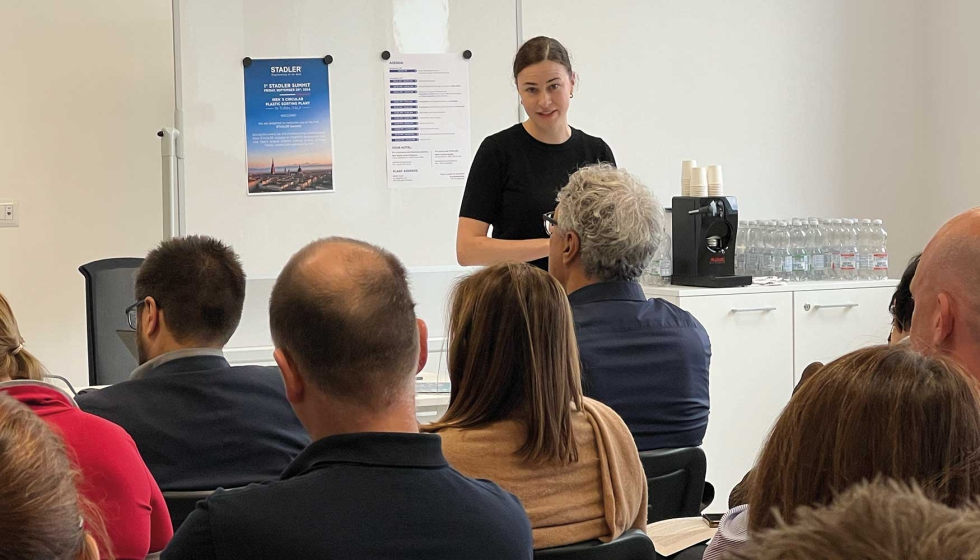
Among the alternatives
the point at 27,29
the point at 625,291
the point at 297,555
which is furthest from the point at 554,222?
the point at 27,29

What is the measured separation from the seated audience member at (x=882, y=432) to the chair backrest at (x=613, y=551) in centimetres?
64

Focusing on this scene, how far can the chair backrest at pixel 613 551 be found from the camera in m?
1.69

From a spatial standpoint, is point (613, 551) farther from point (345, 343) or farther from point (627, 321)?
point (627, 321)

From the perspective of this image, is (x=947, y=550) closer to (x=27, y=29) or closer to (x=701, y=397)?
(x=701, y=397)

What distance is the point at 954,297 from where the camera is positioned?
1.70m

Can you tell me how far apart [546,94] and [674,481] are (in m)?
1.47

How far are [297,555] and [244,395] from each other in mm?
894

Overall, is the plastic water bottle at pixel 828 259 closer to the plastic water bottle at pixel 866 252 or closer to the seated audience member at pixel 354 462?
the plastic water bottle at pixel 866 252

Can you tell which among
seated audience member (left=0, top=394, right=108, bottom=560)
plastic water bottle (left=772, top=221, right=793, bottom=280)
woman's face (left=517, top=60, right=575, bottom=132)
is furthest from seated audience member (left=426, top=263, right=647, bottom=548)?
plastic water bottle (left=772, top=221, right=793, bottom=280)

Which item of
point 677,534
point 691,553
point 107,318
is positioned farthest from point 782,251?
point 691,553

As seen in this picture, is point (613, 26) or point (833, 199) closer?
point (613, 26)

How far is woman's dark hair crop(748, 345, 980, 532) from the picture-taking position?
1.01 metres

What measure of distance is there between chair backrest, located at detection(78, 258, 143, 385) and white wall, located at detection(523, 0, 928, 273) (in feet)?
7.45

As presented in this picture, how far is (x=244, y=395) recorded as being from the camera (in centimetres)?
205
